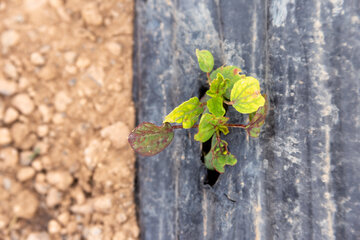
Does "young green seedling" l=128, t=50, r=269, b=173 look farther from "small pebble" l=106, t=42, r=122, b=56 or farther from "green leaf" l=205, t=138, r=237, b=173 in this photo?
"small pebble" l=106, t=42, r=122, b=56

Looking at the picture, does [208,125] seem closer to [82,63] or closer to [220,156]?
[220,156]

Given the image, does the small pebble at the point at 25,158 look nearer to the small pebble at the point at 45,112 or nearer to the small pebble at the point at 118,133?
the small pebble at the point at 45,112

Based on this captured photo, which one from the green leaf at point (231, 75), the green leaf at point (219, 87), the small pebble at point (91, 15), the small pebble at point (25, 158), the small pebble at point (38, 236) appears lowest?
the small pebble at point (38, 236)

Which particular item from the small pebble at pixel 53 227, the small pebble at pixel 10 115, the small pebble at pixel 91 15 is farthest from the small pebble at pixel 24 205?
the small pebble at pixel 91 15

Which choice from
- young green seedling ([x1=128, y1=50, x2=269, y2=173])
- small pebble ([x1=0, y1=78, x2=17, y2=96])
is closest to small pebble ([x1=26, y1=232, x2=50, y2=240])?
small pebble ([x1=0, y1=78, x2=17, y2=96])

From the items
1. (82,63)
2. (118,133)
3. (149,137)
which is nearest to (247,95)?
(149,137)

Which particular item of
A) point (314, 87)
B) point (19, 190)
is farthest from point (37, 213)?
point (314, 87)
